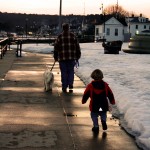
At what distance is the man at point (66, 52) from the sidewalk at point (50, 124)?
0.45 metres

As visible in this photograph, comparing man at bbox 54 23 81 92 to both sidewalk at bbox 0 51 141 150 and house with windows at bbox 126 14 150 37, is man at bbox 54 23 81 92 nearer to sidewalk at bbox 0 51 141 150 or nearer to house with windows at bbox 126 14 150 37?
sidewalk at bbox 0 51 141 150

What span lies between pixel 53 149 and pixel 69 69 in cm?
519

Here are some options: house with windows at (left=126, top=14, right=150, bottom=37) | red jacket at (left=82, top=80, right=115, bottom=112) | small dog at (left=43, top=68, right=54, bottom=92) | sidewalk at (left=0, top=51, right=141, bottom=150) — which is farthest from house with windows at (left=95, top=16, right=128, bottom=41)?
red jacket at (left=82, top=80, right=115, bottom=112)

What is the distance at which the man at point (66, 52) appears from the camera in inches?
421

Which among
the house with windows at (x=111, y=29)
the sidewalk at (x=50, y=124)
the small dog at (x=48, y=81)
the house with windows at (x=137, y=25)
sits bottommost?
the sidewalk at (x=50, y=124)

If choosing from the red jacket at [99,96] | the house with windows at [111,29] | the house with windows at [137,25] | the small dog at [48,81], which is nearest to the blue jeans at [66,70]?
the small dog at [48,81]

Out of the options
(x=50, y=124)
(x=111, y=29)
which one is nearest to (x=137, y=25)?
(x=111, y=29)

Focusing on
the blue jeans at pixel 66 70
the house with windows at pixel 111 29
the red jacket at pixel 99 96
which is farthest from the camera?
the house with windows at pixel 111 29

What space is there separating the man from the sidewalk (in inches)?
17.6

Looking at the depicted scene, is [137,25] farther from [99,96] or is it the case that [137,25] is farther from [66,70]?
[99,96]

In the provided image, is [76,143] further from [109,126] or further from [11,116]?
[11,116]

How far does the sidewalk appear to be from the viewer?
605 centimetres

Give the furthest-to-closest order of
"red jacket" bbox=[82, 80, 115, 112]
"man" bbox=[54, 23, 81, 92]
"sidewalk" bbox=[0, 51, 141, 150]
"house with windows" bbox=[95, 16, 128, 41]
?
"house with windows" bbox=[95, 16, 128, 41] < "man" bbox=[54, 23, 81, 92] < "red jacket" bbox=[82, 80, 115, 112] < "sidewalk" bbox=[0, 51, 141, 150]

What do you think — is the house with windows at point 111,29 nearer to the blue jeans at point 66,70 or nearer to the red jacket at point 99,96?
the blue jeans at point 66,70
